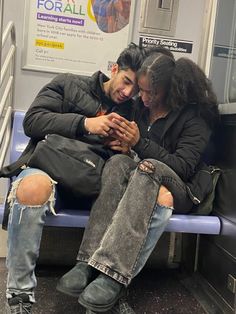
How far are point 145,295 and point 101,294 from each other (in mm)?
609

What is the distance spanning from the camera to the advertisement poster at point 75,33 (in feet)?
7.24

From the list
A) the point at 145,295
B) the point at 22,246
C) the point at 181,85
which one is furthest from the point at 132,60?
the point at 145,295

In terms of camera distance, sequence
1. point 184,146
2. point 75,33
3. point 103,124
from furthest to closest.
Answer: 1. point 75,33
2. point 184,146
3. point 103,124

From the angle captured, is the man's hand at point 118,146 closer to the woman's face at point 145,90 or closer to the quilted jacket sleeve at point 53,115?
the quilted jacket sleeve at point 53,115

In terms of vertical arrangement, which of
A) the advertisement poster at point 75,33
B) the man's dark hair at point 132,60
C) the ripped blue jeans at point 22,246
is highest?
the advertisement poster at point 75,33

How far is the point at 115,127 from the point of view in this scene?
4.96 feet

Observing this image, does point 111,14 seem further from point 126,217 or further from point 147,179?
point 126,217

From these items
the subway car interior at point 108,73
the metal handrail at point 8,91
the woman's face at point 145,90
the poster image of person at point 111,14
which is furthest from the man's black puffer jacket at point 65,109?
the poster image of person at point 111,14

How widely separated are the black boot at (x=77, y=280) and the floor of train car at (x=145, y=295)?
11.9 inches

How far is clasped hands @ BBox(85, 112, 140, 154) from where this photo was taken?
59.2 inches

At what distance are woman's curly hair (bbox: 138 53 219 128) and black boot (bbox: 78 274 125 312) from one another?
77 cm

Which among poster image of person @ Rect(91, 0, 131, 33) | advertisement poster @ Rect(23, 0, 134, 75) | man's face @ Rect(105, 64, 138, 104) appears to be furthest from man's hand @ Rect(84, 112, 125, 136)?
poster image of person @ Rect(91, 0, 131, 33)

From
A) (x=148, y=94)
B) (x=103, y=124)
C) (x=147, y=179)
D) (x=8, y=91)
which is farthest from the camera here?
(x=8, y=91)

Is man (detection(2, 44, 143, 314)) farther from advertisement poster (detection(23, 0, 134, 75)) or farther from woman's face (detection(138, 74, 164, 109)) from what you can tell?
advertisement poster (detection(23, 0, 134, 75))
